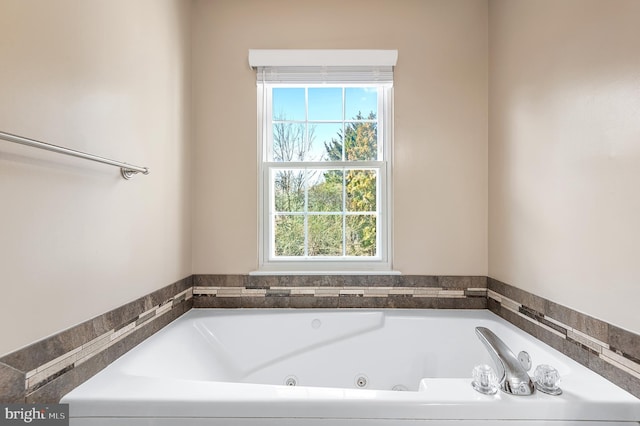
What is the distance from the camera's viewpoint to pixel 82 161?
1.13 meters

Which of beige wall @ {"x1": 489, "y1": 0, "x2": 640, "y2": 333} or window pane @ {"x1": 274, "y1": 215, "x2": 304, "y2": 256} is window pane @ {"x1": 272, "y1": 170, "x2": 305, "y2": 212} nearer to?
window pane @ {"x1": 274, "y1": 215, "x2": 304, "y2": 256}

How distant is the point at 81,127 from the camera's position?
1129 millimetres

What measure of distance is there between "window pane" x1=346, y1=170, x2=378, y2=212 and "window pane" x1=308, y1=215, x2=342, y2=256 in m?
0.13

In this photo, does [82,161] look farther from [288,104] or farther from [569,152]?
[569,152]

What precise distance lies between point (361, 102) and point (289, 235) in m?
0.95

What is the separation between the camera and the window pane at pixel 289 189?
7.10ft

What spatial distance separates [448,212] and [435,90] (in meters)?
0.74

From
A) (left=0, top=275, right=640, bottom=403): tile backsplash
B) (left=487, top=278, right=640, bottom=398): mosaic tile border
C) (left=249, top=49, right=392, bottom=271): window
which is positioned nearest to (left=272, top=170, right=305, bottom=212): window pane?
(left=249, top=49, right=392, bottom=271): window

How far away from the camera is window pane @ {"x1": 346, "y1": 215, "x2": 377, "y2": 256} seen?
2.16 m

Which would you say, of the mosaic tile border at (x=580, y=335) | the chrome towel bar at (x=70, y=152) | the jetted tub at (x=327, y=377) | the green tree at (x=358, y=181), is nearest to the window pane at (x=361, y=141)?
the green tree at (x=358, y=181)

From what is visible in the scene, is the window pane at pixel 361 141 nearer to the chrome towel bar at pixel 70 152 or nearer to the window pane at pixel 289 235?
the window pane at pixel 289 235

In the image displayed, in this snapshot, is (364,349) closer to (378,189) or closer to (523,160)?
(378,189)

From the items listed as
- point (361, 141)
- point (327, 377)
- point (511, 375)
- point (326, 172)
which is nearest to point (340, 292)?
point (327, 377)

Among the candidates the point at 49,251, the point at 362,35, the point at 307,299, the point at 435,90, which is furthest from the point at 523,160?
the point at 49,251
